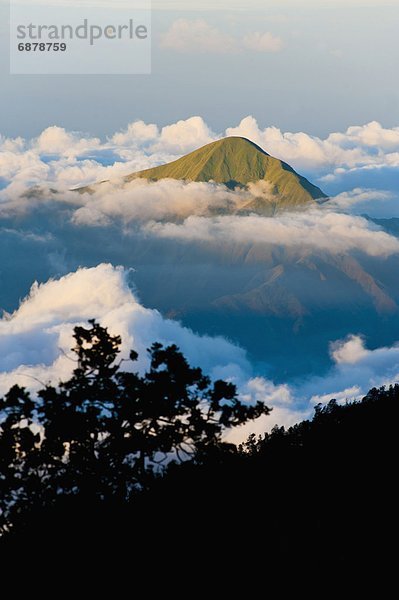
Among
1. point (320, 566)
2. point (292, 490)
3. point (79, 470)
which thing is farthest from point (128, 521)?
point (320, 566)

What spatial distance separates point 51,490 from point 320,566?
13.2m

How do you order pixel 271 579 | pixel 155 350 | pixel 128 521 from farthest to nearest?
pixel 155 350 < pixel 128 521 < pixel 271 579

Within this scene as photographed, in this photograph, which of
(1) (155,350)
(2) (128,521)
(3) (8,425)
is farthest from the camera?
(1) (155,350)

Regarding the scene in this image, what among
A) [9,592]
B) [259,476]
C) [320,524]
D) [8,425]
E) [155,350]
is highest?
[155,350]

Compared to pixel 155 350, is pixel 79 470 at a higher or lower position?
lower

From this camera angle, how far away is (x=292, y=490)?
84.6 ft

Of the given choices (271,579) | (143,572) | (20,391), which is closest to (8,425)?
(20,391)

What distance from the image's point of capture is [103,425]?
1118 inches

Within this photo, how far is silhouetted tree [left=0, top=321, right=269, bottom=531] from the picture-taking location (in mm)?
27938

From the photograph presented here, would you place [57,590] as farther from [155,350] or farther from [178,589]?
[155,350]

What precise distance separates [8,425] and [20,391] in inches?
57.3

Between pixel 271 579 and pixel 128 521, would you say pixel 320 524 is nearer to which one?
pixel 271 579

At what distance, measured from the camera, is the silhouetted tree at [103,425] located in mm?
27938

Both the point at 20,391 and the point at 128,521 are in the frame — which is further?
the point at 20,391
